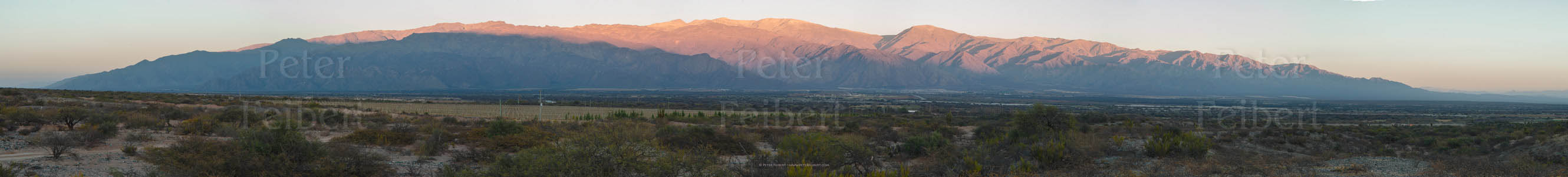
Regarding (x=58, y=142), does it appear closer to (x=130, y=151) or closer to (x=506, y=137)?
(x=130, y=151)

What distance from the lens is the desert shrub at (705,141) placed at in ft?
58.7

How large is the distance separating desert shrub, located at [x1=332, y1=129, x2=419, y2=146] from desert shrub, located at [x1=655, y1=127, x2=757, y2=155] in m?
5.99

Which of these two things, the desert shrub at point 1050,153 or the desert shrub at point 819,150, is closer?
the desert shrub at point 819,150

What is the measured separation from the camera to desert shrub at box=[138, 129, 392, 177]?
31.3 ft

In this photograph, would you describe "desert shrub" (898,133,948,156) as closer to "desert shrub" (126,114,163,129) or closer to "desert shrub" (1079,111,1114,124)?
"desert shrub" (126,114,163,129)

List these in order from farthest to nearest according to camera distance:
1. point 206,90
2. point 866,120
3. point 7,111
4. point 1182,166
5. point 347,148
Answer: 1. point 206,90
2. point 866,120
3. point 7,111
4. point 1182,166
5. point 347,148

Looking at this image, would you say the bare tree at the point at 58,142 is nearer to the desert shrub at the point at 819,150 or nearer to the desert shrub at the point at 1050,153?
the desert shrub at the point at 819,150

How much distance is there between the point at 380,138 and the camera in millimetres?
17578

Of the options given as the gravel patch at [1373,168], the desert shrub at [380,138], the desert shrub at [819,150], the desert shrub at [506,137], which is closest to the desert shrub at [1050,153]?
the desert shrub at [819,150]

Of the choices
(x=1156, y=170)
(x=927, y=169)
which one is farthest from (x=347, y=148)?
(x=1156, y=170)

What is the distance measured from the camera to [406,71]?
7274 inches

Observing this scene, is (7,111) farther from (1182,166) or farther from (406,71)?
(406,71)

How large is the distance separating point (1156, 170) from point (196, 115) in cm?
2900

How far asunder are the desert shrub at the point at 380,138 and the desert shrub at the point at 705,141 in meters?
5.99
